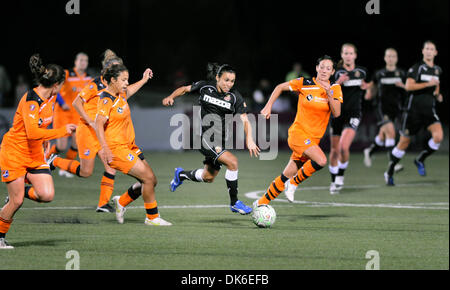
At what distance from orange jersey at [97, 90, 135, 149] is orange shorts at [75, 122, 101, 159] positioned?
1.72 meters

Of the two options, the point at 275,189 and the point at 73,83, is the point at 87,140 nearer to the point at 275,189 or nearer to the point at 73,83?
the point at 275,189

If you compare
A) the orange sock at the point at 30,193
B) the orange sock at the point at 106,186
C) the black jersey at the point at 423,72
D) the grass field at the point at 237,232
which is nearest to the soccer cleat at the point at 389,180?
the grass field at the point at 237,232

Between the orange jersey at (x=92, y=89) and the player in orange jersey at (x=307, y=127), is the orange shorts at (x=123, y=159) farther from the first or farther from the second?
the player in orange jersey at (x=307, y=127)

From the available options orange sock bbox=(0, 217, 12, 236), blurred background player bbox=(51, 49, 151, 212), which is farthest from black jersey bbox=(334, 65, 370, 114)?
orange sock bbox=(0, 217, 12, 236)

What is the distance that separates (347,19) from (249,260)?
78.8 feet

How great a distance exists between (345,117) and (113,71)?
6.32m

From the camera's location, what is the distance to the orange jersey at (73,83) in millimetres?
15773

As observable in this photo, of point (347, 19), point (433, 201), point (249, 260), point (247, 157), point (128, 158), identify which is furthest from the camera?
point (347, 19)

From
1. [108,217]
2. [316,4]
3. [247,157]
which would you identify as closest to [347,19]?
[316,4]

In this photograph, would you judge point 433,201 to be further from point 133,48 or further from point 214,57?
point 214,57

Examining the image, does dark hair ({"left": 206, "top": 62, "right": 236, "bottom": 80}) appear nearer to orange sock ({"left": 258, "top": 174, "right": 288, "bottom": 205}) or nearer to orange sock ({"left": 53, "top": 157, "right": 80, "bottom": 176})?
orange sock ({"left": 258, "top": 174, "right": 288, "bottom": 205})

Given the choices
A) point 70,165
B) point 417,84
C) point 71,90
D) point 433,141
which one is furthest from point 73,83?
point 433,141

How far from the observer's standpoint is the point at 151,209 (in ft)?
33.9

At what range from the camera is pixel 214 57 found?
6125cm
